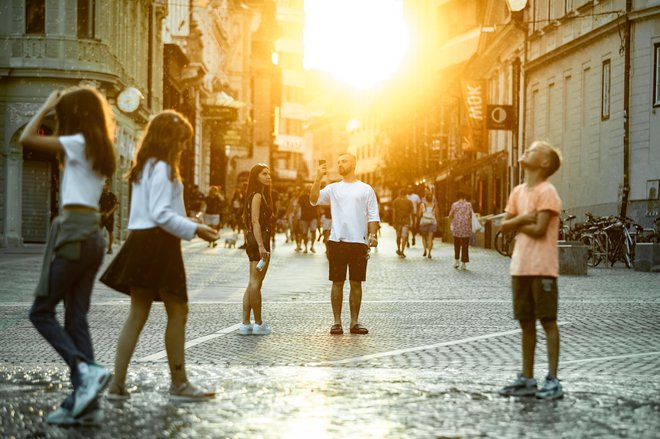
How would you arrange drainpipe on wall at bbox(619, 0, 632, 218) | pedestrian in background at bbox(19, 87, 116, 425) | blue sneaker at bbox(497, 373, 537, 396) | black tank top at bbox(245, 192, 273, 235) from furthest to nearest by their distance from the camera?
drainpipe on wall at bbox(619, 0, 632, 218), black tank top at bbox(245, 192, 273, 235), blue sneaker at bbox(497, 373, 537, 396), pedestrian in background at bbox(19, 87, 116, 425)

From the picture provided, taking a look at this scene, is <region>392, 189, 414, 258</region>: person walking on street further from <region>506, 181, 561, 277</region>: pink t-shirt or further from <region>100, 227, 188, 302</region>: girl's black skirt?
<region>100, 227, 188, 302</region>: girl's black skirt

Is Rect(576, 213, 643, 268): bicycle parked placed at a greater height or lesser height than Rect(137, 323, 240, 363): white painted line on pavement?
greater

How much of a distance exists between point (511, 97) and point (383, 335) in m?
38.4

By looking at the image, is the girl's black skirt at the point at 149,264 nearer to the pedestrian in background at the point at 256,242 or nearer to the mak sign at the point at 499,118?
the pedestrian in background at the point at 256,242

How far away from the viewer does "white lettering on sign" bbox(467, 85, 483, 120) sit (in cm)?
5294

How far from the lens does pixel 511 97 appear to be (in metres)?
49.4

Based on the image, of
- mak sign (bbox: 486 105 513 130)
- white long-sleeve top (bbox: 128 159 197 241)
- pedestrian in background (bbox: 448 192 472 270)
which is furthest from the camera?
mak sign (bbox: 486 105 513 130)

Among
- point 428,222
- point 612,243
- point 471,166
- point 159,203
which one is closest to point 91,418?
point 159,203

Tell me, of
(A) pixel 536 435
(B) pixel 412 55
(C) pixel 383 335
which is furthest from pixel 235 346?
(B) pixel 412 55

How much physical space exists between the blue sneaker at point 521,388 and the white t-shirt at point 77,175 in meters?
2.82

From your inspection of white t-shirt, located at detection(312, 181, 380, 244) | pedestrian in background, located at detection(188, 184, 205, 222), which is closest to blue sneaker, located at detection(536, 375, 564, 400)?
white t-shirt, located at detection(312, 181, 380, 244)

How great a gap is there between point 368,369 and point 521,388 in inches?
68.7

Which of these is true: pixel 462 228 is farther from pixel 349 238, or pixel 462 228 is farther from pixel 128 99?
pixel 128 99

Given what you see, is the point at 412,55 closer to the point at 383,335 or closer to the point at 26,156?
the point at 26,156
